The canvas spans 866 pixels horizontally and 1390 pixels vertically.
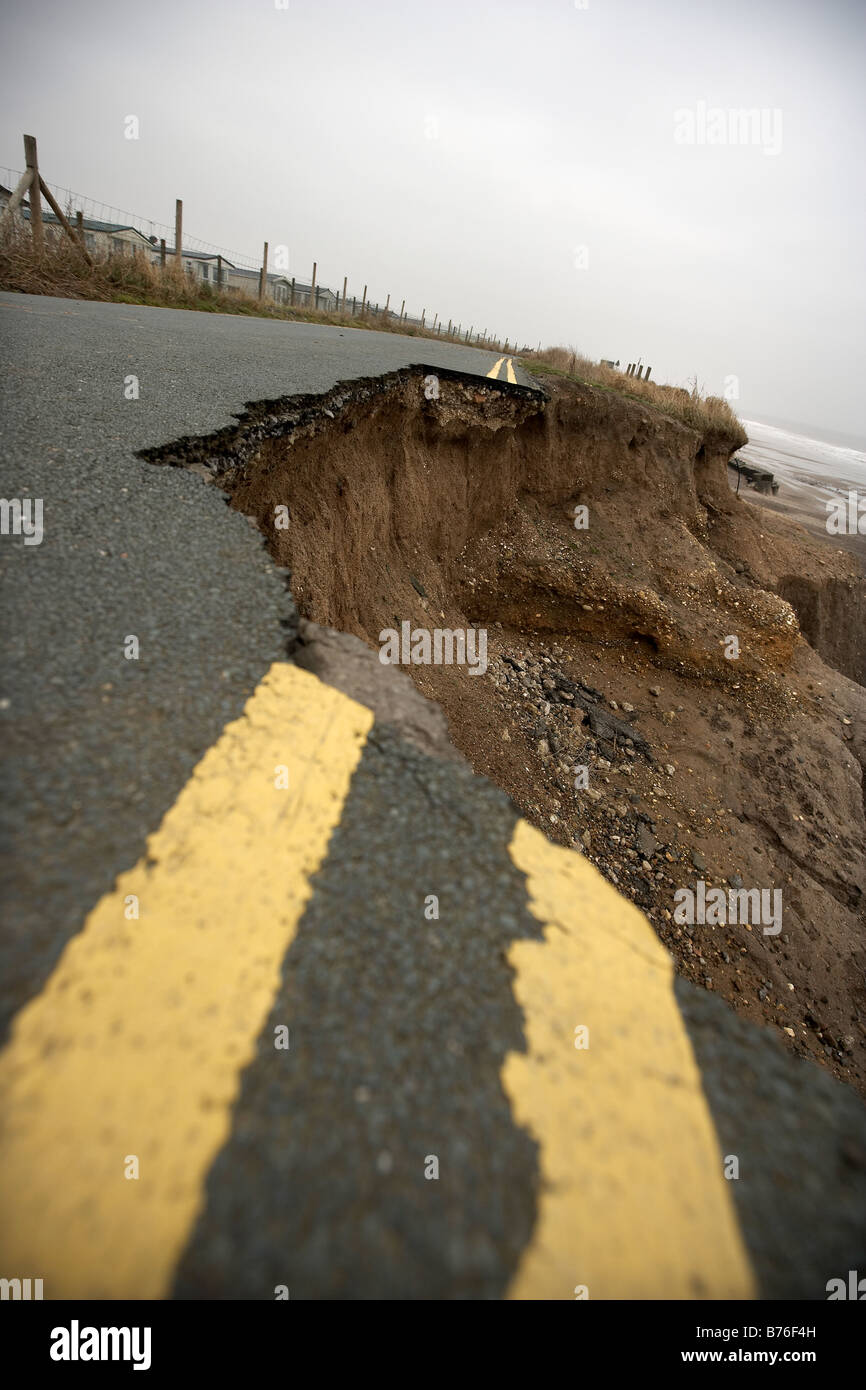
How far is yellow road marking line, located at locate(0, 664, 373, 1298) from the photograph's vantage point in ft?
2.14

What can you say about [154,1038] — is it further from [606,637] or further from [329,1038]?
[606,637]

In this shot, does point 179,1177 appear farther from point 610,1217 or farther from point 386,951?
point 610,1217

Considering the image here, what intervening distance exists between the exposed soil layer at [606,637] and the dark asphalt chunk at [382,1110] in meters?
2.37

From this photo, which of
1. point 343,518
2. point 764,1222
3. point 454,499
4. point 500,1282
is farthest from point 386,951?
point 454,499

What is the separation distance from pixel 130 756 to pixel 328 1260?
0.93 meters

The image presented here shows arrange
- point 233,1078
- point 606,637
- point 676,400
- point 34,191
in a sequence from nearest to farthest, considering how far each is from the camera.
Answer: point 233,1078 → point 34,191 → point 606,637 → point 676,400

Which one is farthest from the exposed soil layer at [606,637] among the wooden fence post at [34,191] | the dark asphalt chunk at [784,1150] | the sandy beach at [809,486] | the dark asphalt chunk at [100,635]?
the sandy beach at [809,486]

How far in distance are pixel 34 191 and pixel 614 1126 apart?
1244cm

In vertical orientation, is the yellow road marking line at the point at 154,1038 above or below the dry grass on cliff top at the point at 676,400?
below

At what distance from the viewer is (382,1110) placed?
79 cm

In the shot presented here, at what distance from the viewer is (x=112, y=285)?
855 centimetres

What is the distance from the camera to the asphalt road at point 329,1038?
2.24 ft

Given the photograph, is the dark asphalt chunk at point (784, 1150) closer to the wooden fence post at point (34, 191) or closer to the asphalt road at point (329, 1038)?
the asphalt road at point (329, 1038)

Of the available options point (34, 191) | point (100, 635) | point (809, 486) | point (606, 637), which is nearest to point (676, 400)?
point (606, 637)
